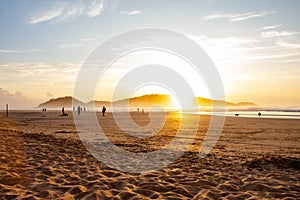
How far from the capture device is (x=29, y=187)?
6.41 metres

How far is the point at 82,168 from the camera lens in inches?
332

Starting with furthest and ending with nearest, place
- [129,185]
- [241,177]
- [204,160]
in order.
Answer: [204,160] < [241,177] < [129,185]

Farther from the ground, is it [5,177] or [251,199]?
[5,177]

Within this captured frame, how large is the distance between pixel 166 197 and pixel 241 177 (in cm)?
282

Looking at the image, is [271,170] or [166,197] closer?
[166,197]

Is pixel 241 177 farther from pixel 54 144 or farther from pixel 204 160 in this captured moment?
pixel 54 144

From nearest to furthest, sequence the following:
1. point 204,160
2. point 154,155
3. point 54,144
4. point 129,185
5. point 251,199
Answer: point 251,199 → point 129,185 → point 204,160 → point 154,155 → point 54,144

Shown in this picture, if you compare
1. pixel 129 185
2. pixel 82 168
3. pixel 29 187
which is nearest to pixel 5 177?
pixel 29 187

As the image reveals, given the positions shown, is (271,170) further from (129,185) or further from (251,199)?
(129,185)

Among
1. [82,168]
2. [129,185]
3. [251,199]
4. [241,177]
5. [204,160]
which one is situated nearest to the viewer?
[251,199]

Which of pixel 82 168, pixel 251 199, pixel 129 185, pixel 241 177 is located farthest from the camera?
pixel 82 168

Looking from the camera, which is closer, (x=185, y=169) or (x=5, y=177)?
(x=5, y=177)

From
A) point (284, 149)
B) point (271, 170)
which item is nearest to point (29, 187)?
point (271, 170)

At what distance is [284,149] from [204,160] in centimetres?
541
